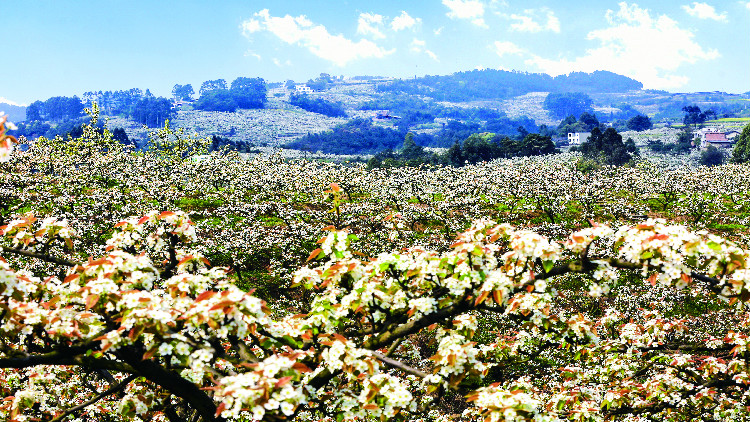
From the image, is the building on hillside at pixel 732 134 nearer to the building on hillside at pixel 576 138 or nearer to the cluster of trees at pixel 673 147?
the cluster of trees at pixel 673 147

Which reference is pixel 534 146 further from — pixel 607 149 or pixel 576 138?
pixel 576 138

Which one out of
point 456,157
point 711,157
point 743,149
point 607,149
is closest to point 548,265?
point 456,157

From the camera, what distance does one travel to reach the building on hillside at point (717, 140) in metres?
147

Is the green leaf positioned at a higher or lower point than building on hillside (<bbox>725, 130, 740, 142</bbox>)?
lower

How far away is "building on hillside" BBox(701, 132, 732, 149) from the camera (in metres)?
147

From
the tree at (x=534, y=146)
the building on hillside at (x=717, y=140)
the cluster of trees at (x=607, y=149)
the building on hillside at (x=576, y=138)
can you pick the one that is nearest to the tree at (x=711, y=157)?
the cluster of trees at (x=607, y=149)

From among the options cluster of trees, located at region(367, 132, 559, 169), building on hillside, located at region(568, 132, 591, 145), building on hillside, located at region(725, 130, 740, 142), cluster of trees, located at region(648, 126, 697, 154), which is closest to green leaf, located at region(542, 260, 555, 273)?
cluster of trees, located at region(367, 132, 559, 169)

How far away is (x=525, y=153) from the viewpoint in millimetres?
108312

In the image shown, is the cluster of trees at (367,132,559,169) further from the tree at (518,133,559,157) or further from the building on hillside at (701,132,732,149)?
the building on hillside at (701,132,732,149)

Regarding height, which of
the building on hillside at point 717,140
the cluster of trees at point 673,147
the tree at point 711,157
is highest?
the building on hillside at point 717,140

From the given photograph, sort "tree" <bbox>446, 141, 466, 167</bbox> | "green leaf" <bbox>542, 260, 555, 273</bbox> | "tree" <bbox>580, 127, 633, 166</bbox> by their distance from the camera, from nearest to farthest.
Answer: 1. "green leaf" <bbox>542, 260, 555, 273</bbox>
2. "tree" <bbox>580, 127, 633, 166</bbox>
3. "tree" <bbox>446, 141, 466, 167</bbox>

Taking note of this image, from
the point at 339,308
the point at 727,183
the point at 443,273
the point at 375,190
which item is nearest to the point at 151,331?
the point at 339,308

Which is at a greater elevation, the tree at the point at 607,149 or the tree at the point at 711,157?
the tree at the point at 607,149

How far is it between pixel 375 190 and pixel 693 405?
76.1 feet
